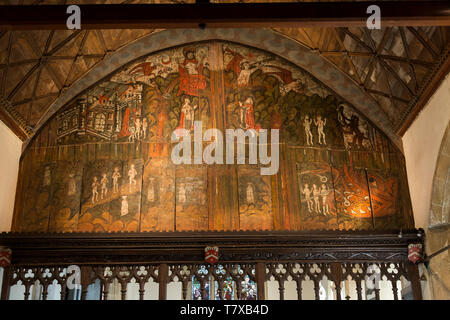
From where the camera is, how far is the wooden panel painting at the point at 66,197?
381 inches

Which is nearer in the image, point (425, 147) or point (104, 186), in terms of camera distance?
point (425, 147)

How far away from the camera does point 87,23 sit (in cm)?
664

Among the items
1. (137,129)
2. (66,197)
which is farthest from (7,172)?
(137,129)

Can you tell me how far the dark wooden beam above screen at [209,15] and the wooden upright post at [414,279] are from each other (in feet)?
15.2

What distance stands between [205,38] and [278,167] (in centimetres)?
342

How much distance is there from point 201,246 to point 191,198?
110cm

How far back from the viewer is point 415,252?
914 cm

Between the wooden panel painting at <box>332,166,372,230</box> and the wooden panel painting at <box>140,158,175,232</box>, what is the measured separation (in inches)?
129

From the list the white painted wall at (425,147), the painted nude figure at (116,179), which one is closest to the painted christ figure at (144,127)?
the painted nude figure at (116,179)

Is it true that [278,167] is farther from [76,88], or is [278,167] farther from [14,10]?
[14,10]

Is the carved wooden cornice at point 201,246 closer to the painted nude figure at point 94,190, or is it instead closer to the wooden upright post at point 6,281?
the wooden upright post at point 6,281

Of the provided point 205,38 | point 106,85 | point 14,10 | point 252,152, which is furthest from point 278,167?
point 14,10

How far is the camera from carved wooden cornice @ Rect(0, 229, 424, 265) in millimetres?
9148

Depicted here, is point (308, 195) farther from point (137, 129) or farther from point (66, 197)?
point (66, 197)
